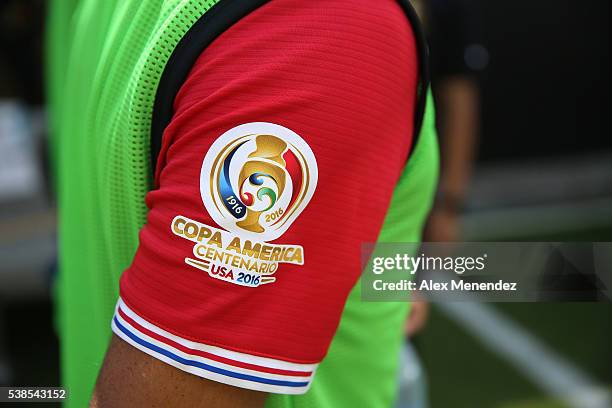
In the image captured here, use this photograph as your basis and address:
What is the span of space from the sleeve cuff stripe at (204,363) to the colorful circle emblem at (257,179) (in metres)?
0.13

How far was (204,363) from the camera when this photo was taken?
71cm

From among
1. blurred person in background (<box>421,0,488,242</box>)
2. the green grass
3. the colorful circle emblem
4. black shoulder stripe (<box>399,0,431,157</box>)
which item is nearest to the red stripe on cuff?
the colorful circle emblem

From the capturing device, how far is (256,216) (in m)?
0.71

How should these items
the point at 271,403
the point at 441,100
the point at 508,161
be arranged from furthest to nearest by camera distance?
1. the point at 508,161
2. the point at 441,100
3. the point at 271,403

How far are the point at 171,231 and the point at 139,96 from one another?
0.50 ft

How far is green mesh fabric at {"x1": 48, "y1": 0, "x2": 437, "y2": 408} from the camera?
77 cm

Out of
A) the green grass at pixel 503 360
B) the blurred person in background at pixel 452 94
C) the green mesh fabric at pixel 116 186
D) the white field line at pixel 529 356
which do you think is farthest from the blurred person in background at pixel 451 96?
the green mesh fabric at pixel 116 186

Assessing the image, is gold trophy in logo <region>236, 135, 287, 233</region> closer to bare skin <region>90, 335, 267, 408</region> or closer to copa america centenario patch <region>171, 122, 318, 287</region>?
copa america centenario patch <region>171, 122, 318, 287</region>

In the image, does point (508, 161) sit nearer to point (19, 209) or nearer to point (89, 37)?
point (19, 209)

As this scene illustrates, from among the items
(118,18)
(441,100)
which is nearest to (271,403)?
(118,18)

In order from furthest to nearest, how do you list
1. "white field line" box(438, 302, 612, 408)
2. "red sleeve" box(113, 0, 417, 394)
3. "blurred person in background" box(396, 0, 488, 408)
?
1. "white field line" box(438, 302, 612, 408)
2. "blurred person in background" box(396, 0, 488, 408)
3. "red sleeve" box(113, 0, 417, 394)

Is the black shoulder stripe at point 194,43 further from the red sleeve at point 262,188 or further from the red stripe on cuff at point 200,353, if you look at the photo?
the red stripe on cuff at point 200,353

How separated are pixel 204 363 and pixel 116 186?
23cm

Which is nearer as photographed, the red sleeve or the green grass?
the red sleeve
